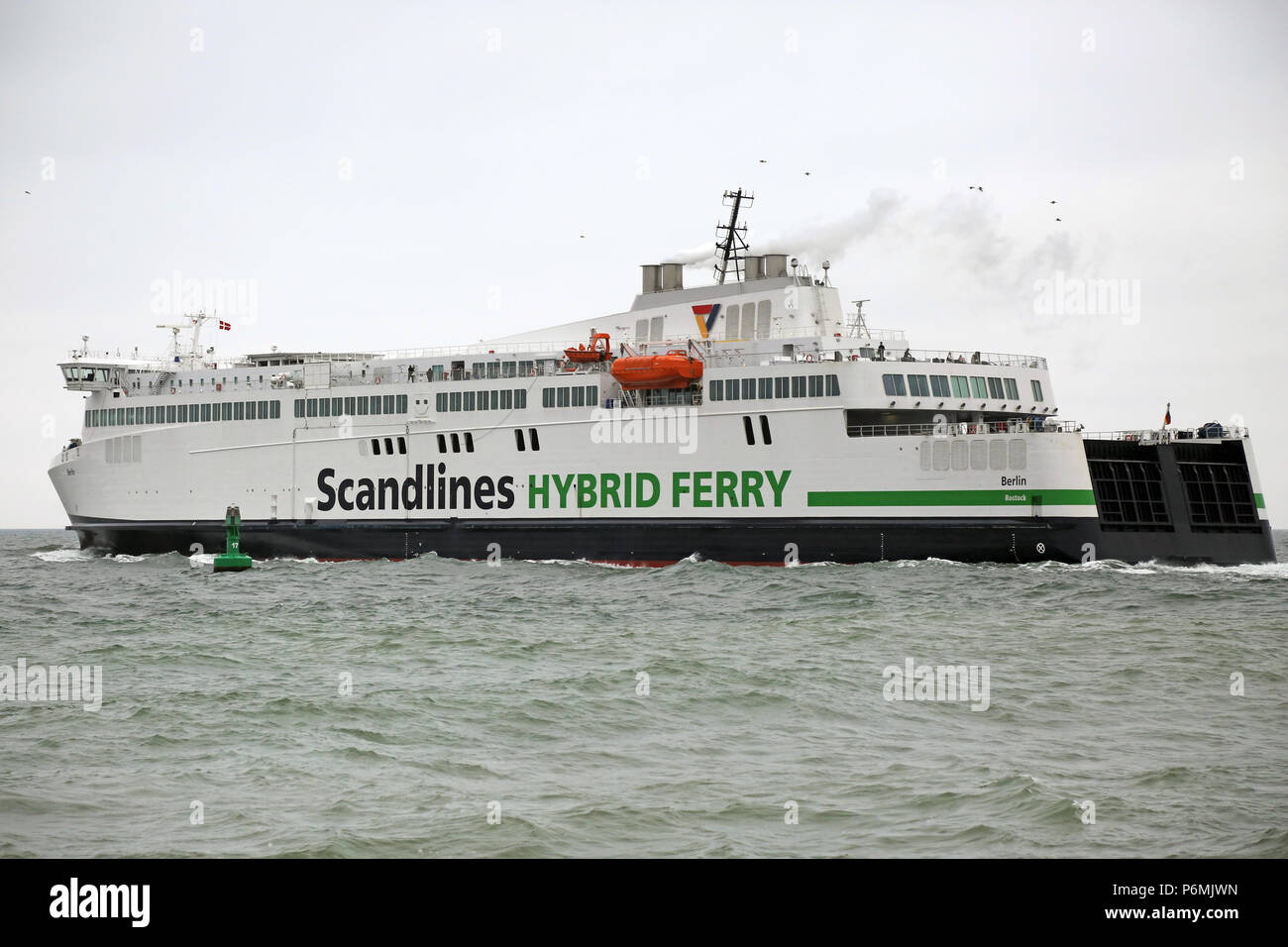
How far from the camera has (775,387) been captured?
4259 centimetres

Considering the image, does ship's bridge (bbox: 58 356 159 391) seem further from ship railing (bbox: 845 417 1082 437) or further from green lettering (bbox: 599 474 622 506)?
ship railing (bbox: 845 417 1082 437)

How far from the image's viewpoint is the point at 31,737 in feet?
52.2

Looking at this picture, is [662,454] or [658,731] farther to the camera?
[662,454]

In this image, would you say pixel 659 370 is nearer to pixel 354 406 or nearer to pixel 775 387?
pixel 775 387

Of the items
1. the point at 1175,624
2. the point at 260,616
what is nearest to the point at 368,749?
the point at 260,616

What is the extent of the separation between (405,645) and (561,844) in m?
13.2

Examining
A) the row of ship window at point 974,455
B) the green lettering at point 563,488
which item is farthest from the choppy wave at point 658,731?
the green lettering at point 563,488

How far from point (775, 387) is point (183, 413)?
26771 mm

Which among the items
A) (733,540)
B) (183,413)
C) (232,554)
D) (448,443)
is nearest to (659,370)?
(733,540)

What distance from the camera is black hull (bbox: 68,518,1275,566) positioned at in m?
38.6

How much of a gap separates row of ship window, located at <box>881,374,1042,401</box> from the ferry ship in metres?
0.08

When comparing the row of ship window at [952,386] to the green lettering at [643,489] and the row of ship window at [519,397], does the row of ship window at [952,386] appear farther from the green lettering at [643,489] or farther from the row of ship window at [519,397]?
the green lettering at [643,489]

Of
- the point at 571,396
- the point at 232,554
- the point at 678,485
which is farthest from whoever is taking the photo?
the point at 232,554

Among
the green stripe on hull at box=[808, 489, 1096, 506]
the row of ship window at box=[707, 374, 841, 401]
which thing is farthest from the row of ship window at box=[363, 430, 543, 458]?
the green stripe on hull at box=[808, 489, 1096, 506]
